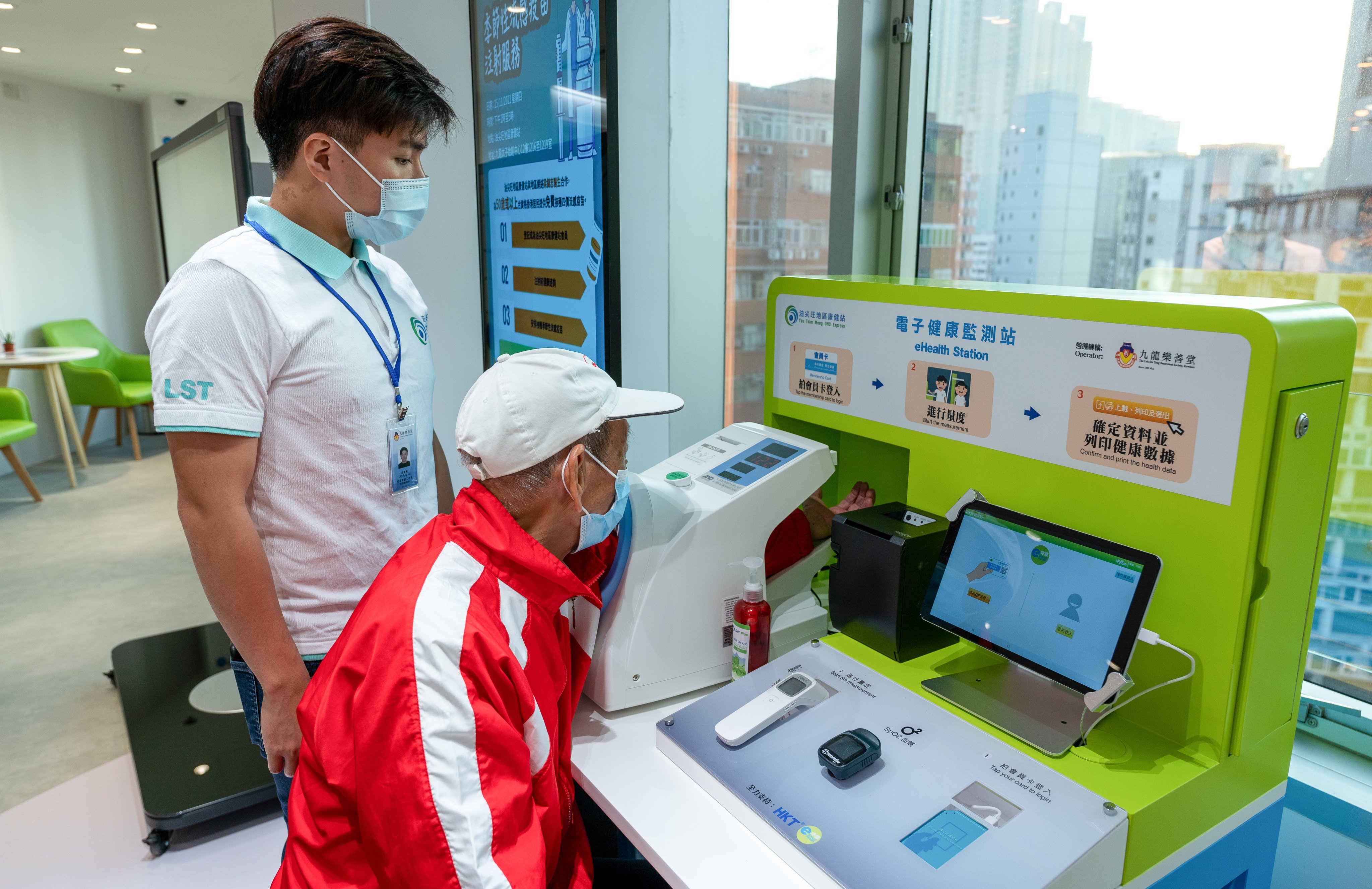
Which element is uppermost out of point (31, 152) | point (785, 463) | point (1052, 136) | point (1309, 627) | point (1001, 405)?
point (31, 152)

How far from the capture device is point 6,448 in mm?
Result: 5246

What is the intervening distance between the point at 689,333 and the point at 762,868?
62.4 inches

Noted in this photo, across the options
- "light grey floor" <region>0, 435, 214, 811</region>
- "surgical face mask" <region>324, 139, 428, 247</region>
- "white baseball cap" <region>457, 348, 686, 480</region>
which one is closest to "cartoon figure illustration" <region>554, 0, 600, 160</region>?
"surgical face mask" <region>324, 139, 428, 247</region>

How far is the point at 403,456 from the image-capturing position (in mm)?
1357

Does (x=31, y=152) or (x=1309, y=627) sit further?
(x=31, y=152)

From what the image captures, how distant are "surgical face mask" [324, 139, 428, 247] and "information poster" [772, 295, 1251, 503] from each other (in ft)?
2.45

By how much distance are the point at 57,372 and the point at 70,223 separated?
1774 mm

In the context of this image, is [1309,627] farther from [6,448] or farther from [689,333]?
[6,448]

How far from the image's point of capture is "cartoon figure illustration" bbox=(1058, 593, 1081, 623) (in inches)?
43.6

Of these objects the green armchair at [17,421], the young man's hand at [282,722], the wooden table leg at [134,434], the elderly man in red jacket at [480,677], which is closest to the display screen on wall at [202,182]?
the young man's hand at [282,722]

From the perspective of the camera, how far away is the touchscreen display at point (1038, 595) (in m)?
1.08

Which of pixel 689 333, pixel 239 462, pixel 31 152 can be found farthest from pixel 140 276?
pixel 239 462

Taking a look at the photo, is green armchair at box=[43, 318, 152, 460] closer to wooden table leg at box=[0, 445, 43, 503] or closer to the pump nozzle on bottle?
wooden table leg at box=[0, 445, 43, 503]

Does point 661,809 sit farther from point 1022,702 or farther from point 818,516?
point 818,516
